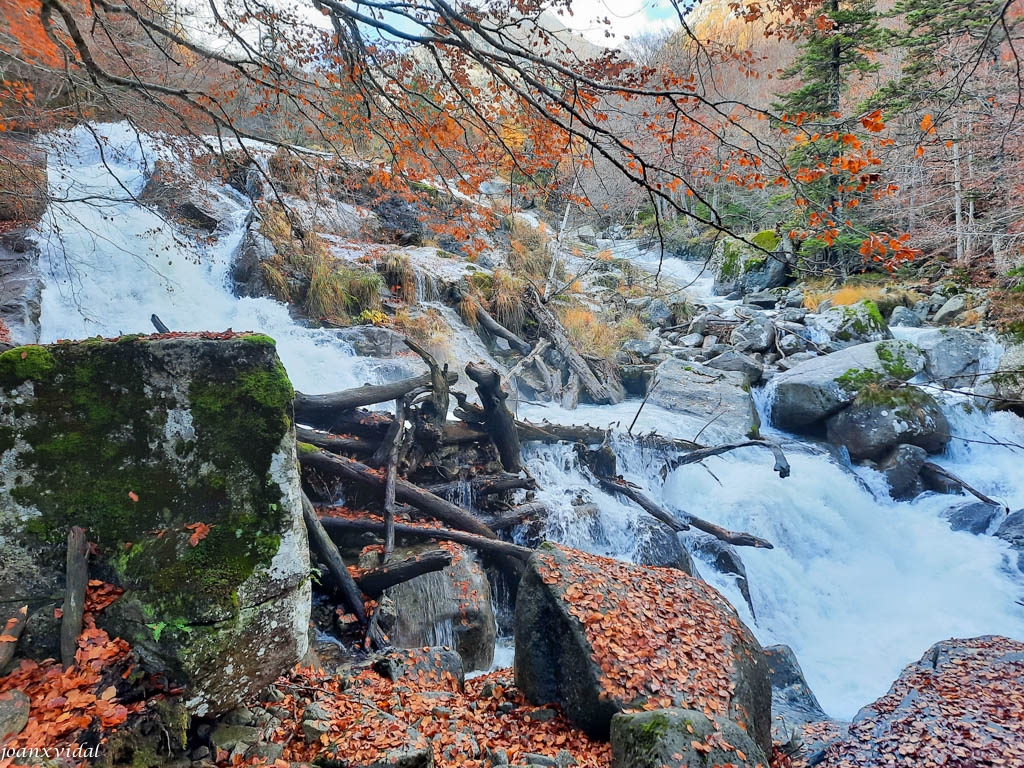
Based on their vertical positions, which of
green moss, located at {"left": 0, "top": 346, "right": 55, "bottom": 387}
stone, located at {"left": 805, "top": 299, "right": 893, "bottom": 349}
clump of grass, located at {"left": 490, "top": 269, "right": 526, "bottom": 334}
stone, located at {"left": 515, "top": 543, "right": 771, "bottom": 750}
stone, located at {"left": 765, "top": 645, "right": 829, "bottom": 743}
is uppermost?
clump of grass, located at {"left": 490, "top": 269, "right": 526, "bottom": 334}

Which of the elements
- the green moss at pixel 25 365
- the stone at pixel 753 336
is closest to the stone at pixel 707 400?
the stone at pixel 753 336

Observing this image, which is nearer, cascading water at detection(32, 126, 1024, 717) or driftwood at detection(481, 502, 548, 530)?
driftwood at detection(481, 502, 548, 530)

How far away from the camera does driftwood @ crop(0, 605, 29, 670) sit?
8.91 ft

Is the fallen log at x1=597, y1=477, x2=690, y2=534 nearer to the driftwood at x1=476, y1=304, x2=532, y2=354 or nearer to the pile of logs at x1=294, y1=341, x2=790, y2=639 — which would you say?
the pile of logs at x1=294, y1=341, x2=790, y2=639

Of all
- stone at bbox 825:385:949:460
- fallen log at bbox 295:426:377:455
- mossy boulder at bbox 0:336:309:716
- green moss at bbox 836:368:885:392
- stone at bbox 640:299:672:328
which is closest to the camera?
mossy boulder at bbox 0:336:309:716

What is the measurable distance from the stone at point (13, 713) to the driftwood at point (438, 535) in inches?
119

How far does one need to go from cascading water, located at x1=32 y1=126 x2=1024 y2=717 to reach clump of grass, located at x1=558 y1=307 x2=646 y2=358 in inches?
100

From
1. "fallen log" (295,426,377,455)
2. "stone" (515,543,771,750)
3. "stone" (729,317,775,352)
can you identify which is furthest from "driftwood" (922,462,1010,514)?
"fallen log" (295,426,377,455)

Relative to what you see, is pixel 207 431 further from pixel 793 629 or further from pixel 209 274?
pixel 209 274

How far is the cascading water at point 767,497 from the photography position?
23.8ft

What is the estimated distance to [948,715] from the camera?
484 centimetres

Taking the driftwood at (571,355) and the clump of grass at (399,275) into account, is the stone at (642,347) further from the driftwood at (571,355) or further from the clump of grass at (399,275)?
the clump of grass at (399,275)

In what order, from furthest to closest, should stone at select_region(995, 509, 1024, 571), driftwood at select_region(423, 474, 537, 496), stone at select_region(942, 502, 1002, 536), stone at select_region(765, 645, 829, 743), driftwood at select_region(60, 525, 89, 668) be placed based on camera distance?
stone at select_region(942, 502, 1002, 536)
stone at select_region(995, 509, 1024, 571)
driftwood at select_region(423, 474, 537, 496)
stone at select_region(765, 645, 829, 743)
driftwood at select_region(60, 525, 89, 668)

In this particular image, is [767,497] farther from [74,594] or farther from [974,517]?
[74,594]
